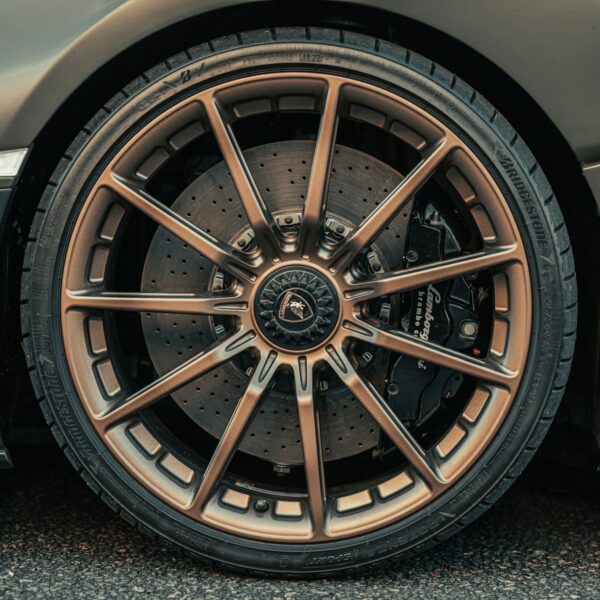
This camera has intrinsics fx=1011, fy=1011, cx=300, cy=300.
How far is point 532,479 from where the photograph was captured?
2.55 meters

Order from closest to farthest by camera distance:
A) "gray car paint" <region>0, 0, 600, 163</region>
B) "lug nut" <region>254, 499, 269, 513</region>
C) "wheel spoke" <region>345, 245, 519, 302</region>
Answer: "gray car paint" <region>0, 0, 600, 163</region>
"wheel spoke" <region>345, 245, 519, 302</region>
"lug nut" <region>254, 499, 269, 513</region>

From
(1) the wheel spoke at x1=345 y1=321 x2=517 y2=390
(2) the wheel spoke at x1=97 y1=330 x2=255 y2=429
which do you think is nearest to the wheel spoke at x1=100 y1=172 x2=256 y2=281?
(2) the wheel spoke at x1=97 y1=330 x2=255 y2=429

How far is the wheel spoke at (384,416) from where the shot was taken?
1953 mm

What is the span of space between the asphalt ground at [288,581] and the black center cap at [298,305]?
0.50 m

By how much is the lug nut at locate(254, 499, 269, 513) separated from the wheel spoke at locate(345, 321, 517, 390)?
0.39 metres

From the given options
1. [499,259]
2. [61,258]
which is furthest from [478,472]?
[61,258]

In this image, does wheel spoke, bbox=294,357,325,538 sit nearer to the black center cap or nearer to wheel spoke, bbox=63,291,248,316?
the black center cap

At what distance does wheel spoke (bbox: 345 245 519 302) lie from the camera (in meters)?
1.92

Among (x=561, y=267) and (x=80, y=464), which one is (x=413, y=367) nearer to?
(x=561, y=267)

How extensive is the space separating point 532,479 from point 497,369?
73cm

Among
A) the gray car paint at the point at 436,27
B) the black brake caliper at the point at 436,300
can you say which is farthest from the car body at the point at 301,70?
the black brake caliper at the point at 436,300

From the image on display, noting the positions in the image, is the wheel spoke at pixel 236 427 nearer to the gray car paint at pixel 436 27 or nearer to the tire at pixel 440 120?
the tire at pixel 440 120

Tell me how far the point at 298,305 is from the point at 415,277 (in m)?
0.23

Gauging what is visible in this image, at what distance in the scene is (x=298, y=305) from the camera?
1934mm
